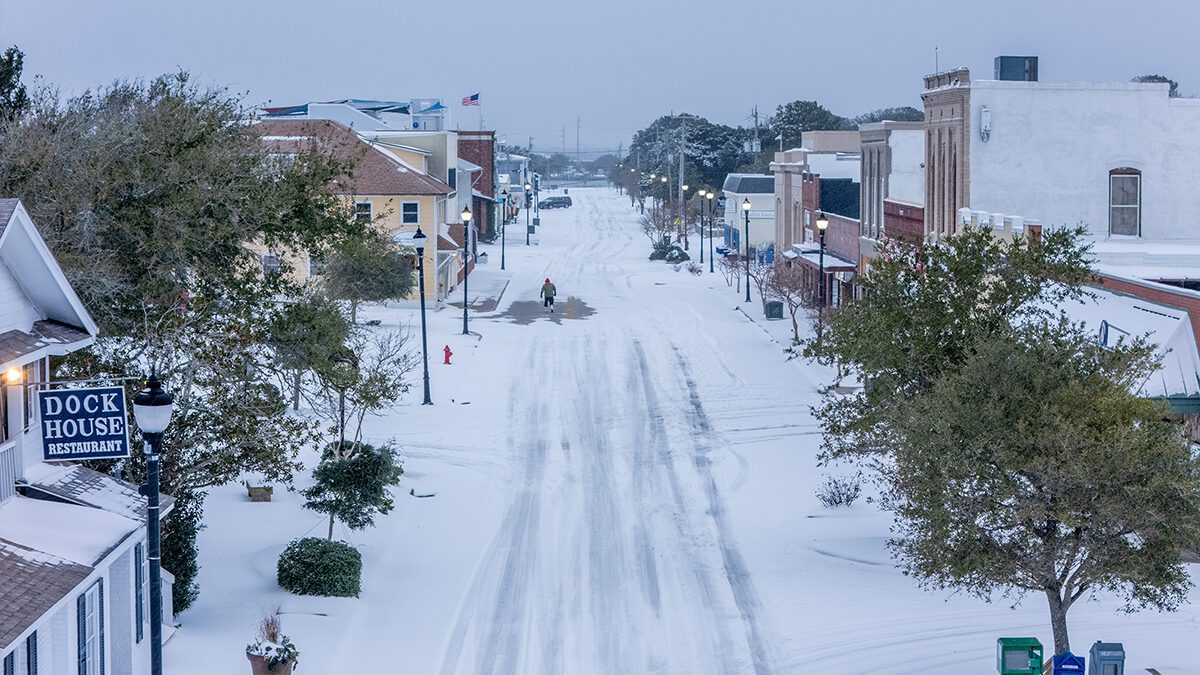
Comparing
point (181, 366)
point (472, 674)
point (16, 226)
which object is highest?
point (16, 226)

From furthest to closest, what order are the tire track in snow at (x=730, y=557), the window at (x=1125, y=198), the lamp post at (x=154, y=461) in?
1. the window at (x=1125, y=198)
2. the tire track in snow at (x=730, y=557)
3. the lamp post at (x=154, y=461)

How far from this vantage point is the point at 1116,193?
41.2 meters

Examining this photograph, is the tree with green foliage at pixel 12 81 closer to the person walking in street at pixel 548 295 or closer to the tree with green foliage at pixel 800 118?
the person walking in street at pixel 548 295

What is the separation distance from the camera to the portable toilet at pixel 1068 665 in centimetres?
1755

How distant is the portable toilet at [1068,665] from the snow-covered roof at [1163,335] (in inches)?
321

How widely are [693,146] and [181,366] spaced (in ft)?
396

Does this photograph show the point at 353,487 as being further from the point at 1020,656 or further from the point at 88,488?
the point at 1020,656

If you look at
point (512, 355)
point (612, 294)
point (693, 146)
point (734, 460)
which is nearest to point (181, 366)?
point (734, 460)

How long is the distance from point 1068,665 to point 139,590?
11.4m

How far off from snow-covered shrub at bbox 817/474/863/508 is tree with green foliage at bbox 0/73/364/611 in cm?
1046

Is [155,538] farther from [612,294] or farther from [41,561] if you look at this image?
[612,294]

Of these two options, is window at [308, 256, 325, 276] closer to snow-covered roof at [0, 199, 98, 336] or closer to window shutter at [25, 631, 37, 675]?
snow-covered roof at [0, 199, 98, 336]

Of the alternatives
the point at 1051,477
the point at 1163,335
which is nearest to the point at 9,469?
the point at 1051,477

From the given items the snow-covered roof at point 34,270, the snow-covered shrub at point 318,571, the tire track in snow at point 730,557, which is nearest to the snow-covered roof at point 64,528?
the snow-covered roof at point 34,270
